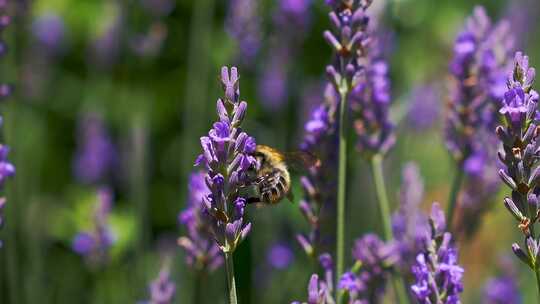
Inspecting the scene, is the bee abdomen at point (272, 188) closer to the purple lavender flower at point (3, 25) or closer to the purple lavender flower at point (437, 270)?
the purple lavender flower at point (437, 270)

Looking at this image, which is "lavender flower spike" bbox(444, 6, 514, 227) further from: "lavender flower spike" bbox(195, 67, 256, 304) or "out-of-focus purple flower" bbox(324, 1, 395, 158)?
"lavender flower spike" bbox(195, 67, 256, 304)

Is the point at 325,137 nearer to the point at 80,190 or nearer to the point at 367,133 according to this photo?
the point at 367,133

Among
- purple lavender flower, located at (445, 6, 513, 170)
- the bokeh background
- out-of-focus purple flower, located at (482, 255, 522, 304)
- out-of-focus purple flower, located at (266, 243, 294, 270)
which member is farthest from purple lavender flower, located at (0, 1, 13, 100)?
out-of-focus purple flower, located at (482, 255, 522, 304)

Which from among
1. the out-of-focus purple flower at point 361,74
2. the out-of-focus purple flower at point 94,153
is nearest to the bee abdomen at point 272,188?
the out-of-focus purple flower at point 361,74

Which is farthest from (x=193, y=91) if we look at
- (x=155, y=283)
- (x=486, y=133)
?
(x=155, y=283)

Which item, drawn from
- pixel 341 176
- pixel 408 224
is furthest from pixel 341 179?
pixel 408 224

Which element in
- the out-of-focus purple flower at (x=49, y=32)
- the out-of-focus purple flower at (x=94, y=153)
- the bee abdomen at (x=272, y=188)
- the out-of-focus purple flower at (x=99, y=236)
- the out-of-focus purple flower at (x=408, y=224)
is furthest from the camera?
the out-of-focus purple flower at (x=49, y=32)

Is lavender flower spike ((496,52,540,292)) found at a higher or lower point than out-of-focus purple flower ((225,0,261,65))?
lower
